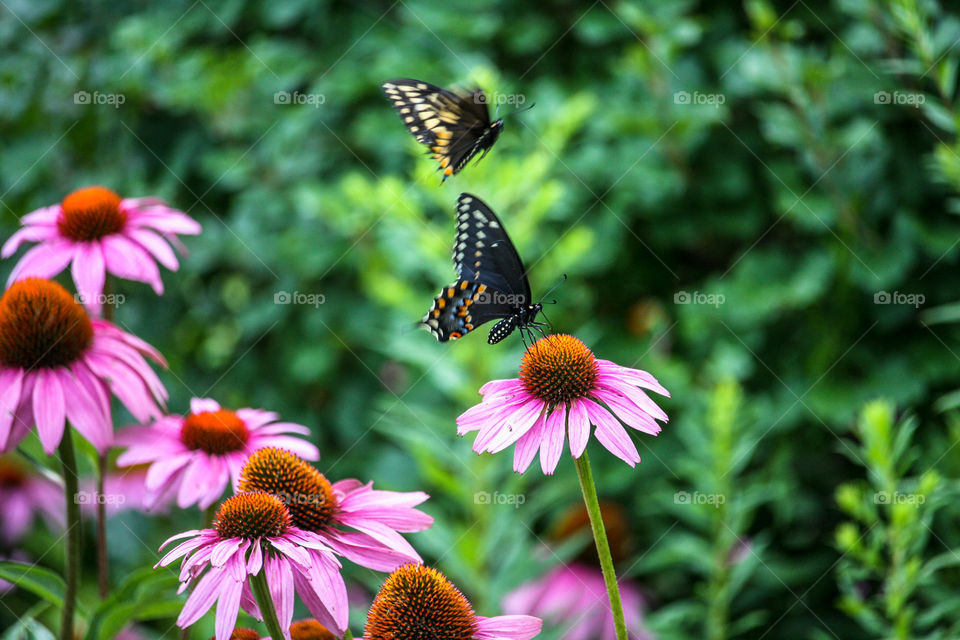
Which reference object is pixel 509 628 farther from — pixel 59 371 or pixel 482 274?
pixel 59 371

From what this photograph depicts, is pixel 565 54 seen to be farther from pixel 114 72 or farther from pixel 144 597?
pixel 144 597
